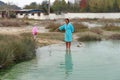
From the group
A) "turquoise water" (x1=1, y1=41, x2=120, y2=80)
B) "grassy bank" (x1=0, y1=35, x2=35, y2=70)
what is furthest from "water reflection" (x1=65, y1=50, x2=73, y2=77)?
"grassy bank" (x1=0, y1=35, x2=35, y2=70)

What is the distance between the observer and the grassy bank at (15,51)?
550 inches

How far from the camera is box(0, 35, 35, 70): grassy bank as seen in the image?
14.0 m

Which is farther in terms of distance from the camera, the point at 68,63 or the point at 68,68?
the point at 68,63

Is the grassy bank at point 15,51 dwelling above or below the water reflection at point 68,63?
above

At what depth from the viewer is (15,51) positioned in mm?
15711

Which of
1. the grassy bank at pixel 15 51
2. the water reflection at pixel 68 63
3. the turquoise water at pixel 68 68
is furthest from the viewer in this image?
the grassy bank at pixel 15 51

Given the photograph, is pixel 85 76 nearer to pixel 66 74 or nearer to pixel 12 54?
pixel 66 74

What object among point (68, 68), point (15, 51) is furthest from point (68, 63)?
point (15, 51)

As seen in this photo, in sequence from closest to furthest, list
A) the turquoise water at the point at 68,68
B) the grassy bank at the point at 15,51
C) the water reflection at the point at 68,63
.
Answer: the turquoise water at the point at 68,68
the water reflection at the point at 68,63
the grassy bank at the point at 15,51

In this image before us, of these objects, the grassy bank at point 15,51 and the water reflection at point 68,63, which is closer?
the water reflection at point 68,63

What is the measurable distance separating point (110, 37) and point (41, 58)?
1347cm

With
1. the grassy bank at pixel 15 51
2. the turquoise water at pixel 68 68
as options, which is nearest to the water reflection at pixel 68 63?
the turquoise water at pixel 68 68

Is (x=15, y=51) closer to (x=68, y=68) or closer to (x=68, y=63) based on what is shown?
(x=68, y=63)

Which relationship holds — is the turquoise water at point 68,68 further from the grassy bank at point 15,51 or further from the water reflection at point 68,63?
the grassy bank at point 15,51
